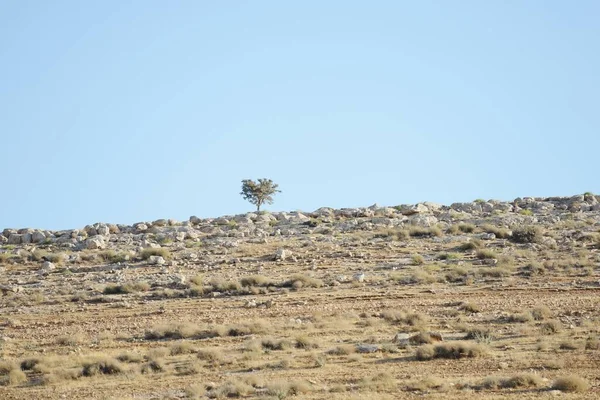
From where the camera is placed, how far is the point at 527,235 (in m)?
32.6

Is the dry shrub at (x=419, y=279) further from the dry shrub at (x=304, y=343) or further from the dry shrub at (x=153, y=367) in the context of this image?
the dry shrub at (x=153, y=367)

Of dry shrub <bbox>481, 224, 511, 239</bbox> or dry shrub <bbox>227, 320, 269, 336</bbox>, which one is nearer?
dry shrub <bbox>227, 320, 269, 336</bbox>

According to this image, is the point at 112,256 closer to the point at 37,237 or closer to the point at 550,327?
the point at 37,237

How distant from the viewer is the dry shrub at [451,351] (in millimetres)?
15891

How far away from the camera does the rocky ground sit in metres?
14.7

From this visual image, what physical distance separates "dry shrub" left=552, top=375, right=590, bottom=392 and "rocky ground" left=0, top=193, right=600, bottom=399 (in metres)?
0.03

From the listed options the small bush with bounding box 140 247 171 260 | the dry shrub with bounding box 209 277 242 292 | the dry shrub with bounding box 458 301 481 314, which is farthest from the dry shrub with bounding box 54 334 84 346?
the small bush with bounding box 140 247 171 260

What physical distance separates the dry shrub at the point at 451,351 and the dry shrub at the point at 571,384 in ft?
9.18

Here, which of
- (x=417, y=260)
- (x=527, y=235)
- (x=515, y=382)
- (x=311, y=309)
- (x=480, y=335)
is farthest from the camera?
(x=527, y=235)

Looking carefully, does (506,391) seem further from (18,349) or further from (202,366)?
(18,349)

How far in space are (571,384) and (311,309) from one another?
1014 cm

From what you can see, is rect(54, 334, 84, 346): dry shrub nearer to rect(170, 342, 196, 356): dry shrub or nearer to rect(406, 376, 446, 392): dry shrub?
rect(170, 342, 196, 356): dry shrub

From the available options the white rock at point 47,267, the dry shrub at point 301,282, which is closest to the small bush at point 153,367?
the dry shrub at point 301,282

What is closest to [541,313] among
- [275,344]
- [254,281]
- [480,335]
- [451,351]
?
[480,335]
